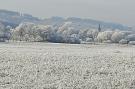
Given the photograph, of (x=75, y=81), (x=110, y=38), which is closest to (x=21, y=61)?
(x=75, y=81)

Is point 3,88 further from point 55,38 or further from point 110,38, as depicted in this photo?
point 110,38

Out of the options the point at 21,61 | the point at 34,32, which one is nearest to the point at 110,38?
the point at 34,32

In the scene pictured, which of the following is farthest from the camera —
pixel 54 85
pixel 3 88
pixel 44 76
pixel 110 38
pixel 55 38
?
pixel 110 38

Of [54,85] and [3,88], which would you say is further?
[54,85]

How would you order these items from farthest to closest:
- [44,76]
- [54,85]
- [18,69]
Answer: [18,69] → [44,76] → [54,85]

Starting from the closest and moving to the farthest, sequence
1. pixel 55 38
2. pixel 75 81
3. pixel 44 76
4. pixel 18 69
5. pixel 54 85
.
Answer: pixel 54 85 → pixel 75 81 → pixel 44 76 → pixel 18 69 → pixel 55 38

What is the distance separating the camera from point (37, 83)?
20.9 metres

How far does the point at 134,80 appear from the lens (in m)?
22.5

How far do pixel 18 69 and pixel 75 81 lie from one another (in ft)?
18.3

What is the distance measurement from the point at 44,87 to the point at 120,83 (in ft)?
15.7

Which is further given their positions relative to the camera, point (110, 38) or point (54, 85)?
point (110, 38)

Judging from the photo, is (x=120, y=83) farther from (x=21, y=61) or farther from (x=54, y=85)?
(x=21, y=61)

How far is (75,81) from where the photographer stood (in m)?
22.0

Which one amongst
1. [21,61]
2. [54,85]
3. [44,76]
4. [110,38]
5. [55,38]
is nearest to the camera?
[54,85]
